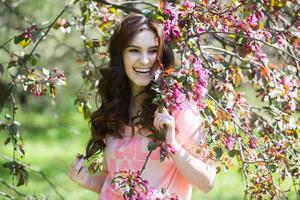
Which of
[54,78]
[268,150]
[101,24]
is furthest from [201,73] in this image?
[101,24]

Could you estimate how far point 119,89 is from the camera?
3.21 meters

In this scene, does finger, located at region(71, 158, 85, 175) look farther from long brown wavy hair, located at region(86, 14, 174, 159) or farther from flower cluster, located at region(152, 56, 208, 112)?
flower cluster, located at region(152, 56, 208, 112)

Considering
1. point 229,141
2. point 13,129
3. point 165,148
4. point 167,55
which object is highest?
point 167,55

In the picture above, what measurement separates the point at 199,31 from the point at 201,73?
273 millimetres

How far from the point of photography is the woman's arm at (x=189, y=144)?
2.89 metres

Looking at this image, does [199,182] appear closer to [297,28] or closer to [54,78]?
[54,78]

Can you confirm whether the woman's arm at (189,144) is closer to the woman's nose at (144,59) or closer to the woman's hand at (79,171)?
the woman's nose at (144,59)

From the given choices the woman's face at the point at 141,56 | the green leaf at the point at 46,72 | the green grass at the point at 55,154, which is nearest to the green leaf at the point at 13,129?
the green leaf at the point at 46,72

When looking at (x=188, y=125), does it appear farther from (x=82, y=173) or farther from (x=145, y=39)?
(x=82, y=173)

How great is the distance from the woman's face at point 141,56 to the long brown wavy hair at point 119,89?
0.06 ft

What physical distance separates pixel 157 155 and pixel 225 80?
0.70 meters

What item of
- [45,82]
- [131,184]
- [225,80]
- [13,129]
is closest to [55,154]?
[13,129]

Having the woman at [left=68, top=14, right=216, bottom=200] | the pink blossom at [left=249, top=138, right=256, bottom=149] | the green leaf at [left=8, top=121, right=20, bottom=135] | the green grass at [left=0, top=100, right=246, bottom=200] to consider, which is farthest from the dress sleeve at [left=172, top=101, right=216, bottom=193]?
the green grass at [left=0, top=100, right=246, bottom=200]

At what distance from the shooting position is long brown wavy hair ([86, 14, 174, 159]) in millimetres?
3074
